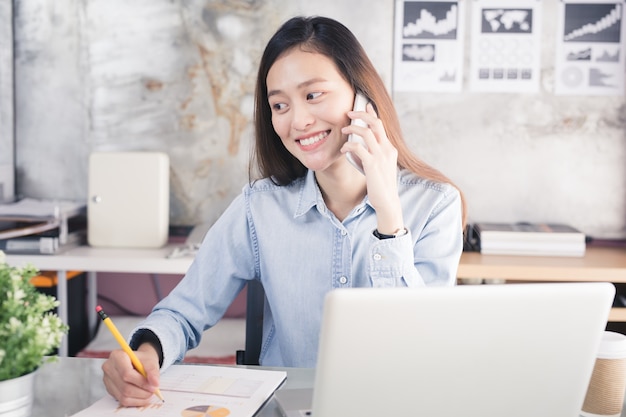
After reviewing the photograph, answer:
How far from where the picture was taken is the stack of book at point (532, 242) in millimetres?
2541

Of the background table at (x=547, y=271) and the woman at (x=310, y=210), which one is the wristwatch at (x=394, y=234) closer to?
the woman at (x=310, y=210)

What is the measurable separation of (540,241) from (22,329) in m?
2.07

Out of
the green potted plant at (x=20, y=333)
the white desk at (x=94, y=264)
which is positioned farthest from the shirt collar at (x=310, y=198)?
the white desk at (x=94, y=264)

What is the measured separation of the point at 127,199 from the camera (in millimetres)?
2605

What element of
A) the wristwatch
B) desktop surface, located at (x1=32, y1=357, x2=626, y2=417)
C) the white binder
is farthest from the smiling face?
the white binder

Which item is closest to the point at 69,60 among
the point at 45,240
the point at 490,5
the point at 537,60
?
the point at 45,240

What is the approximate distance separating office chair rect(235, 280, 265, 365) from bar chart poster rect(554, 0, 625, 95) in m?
1.87

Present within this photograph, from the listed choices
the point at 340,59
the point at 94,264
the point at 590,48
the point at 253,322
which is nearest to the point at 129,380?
the point at 253,322

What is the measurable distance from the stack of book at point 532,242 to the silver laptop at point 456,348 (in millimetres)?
1803

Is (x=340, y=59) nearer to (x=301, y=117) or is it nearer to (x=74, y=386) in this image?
A: (x=301, y=117)

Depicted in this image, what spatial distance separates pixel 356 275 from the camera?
148cm

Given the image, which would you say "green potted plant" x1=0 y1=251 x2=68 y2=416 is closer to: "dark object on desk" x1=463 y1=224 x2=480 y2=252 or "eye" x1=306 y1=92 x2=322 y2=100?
"eye" x1=306 y1=92 x2=322 y2=100

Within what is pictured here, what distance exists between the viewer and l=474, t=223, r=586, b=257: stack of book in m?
2.54

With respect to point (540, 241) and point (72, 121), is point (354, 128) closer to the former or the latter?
point (540, 241)
